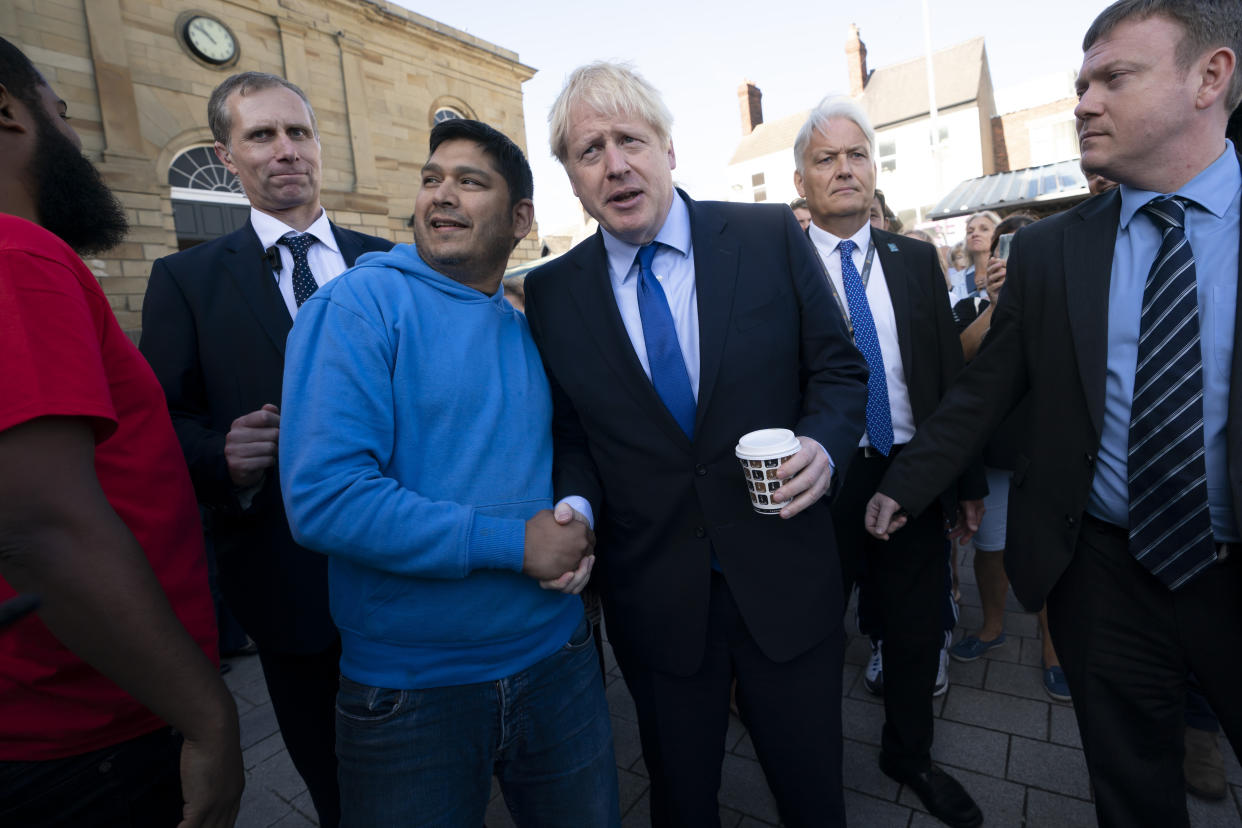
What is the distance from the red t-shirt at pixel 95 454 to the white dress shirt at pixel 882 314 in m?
2.23

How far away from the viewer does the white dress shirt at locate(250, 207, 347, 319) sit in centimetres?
216

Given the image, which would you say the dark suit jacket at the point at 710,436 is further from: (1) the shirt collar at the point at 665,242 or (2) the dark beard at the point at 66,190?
(2) the dark beard at the point at 66,190

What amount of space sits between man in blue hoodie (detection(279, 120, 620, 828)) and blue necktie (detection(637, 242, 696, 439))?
1.18ft

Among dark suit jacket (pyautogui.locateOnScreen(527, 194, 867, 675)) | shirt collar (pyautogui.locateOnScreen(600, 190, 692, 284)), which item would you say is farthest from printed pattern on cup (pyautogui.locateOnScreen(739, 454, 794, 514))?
shirt collar (pyautogui.locateOnScreen(600, 190, 692, 284))

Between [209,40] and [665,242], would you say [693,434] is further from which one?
[209,40]

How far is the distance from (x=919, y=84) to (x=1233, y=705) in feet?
89.5

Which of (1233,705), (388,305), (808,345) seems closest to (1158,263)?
(808,345)

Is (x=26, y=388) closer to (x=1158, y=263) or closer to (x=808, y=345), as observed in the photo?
(x=808, y=345)

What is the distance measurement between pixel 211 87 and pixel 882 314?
40.7 feet

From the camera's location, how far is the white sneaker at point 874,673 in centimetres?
327

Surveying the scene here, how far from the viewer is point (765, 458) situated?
144cm

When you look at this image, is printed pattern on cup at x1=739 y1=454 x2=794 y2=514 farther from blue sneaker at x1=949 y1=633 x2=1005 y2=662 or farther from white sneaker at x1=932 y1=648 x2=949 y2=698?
blue sneaker at x1=949 y1=633 x2=1005 y2=662

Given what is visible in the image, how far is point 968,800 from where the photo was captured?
94.0 inches

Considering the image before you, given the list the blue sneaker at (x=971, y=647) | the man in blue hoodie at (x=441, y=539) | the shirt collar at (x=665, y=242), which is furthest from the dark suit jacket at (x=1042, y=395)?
the blue sneaker at (x=971, y=647)
